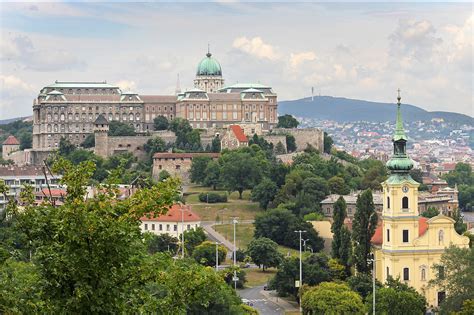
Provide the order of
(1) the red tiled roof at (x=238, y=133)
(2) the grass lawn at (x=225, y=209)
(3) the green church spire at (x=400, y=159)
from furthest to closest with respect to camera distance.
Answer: (1) the red tiled roof at (x=238, y=133) < (2) the grass lawn at (x=225, y=209) < (3) the green church spire at (x=400, y=159)

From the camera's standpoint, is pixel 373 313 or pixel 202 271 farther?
pixel 373 313

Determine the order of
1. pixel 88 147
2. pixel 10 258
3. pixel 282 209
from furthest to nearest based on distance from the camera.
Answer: pixel 88 147, pixel 282 209, pixel 10 258

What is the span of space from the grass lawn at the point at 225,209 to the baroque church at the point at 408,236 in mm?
31674

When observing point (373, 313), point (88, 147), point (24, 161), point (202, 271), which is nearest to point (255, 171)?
point (88, 147)

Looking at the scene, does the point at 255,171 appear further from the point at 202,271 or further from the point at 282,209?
the point at 202,271

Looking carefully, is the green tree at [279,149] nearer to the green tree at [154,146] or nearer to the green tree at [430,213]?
the green tree at [154,146]

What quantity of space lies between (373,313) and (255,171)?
196 feet

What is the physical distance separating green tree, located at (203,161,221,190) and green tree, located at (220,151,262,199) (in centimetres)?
137

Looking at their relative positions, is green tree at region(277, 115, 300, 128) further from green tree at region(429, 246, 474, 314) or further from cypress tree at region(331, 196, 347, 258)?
green tree at region(429, 246, 474, 314)

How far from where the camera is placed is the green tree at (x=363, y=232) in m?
71.0

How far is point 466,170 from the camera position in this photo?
199 metres

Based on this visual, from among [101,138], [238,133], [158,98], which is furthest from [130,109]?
[238,133]

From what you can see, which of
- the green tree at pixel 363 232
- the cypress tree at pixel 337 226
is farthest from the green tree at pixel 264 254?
the green tree at pixel 363 232

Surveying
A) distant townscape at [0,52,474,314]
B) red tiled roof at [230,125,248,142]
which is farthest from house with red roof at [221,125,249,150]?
distant townscape at [0,52,474,314]
